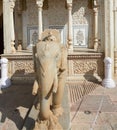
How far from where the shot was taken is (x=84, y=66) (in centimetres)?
922

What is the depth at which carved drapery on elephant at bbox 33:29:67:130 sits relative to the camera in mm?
4602

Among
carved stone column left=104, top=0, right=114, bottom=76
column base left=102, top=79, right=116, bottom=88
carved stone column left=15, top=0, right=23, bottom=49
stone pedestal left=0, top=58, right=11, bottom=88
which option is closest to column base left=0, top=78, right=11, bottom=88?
stone pedestal left=0, top=58, right=11, bottom=88

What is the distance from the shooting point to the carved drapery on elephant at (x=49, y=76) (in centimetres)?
460

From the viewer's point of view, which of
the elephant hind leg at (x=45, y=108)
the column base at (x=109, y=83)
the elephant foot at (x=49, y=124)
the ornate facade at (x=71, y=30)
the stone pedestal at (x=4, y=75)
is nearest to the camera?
the elephant hind leg at (x=45, y=108)

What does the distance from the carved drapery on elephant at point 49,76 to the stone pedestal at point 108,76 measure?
136 inches

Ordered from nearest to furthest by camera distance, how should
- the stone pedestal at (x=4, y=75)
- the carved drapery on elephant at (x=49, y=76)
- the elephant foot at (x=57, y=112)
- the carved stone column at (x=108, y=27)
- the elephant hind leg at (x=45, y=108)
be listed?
the carved drapery on elephant at (x=49, y=76)
the elephant hind leg at (x=45, y=108)
the elephant foot at (x=57, y=112)
the stone pedestal at (x=4, y=75)
the carved stone column at (x=108, y=27)

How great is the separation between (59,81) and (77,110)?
51.9 inches

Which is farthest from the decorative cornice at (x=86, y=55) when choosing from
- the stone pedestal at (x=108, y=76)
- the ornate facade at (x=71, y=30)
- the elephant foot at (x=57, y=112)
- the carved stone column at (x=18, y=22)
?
the elephant foot at (x=57, y=112)

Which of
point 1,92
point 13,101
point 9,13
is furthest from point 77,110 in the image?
point 9,13

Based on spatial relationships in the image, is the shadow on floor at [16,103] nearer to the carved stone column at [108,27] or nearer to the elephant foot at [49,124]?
the elephant foot at [49,124]

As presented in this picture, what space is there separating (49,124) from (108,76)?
404 centimetres

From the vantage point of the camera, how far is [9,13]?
9.38m

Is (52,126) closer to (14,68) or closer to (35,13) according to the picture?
(14,68)

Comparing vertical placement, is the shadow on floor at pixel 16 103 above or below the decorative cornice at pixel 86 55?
below
